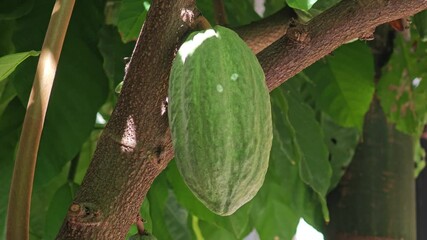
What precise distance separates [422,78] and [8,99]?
2.18 ft

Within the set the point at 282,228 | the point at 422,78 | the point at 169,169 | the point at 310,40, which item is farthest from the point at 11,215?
the point at 422,78

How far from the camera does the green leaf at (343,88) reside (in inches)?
44.1

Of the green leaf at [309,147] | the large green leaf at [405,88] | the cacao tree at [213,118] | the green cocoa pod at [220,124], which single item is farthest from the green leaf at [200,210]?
the green cocoa pod at [220,124]

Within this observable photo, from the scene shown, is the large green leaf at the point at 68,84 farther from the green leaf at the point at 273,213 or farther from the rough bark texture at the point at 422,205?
the rough bark texture at the point at 422,205

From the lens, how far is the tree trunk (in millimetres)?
1118

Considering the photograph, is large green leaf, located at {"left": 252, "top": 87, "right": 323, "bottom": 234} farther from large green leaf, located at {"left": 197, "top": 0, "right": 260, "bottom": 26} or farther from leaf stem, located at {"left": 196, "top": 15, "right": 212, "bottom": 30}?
leaf stem, located at {"left": 196, "top": 15, "right": 212, "bottom": 30}

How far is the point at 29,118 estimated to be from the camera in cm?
56

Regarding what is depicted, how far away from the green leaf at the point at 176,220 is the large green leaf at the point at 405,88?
37 centimetres

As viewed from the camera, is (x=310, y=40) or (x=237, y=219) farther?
(x=237, y=219)

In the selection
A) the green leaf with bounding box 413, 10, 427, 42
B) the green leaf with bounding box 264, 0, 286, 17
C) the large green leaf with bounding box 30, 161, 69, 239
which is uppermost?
the green leaf with bounding box 413, 10, 427, 42

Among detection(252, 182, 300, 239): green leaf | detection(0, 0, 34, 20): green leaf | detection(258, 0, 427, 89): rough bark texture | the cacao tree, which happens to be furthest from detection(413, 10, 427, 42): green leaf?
detection(0, 0, 34, 20): green leaf

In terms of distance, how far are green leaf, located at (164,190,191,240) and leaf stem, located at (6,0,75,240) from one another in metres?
0.52

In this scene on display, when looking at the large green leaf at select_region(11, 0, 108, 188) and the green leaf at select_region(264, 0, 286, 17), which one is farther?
the green leaf at select_region(264, 0, 286, 17)

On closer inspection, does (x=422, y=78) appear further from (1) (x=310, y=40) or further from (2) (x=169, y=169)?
(1) (x=310, y=40)
